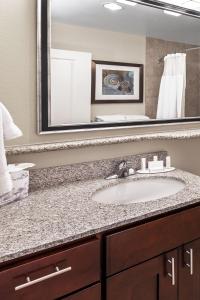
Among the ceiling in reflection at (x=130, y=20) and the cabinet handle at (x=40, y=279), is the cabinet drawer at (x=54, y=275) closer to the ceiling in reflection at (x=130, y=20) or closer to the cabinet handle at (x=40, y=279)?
the cabinet handle at (x=40, y=279)

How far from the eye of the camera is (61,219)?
1.03 metres

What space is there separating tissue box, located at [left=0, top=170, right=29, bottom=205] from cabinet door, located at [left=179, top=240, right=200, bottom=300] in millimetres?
710

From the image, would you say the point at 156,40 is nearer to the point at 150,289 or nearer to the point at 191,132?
the point at 191,132

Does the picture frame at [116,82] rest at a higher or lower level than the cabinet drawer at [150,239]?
higher

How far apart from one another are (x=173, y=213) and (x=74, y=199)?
0.42m

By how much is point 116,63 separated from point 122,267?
103 centimetres

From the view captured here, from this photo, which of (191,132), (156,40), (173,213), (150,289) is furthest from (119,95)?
(150,289)

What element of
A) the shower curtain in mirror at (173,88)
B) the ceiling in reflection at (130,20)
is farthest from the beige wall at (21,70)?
the shower curtain in mirror at (173,88)

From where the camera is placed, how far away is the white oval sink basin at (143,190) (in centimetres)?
151

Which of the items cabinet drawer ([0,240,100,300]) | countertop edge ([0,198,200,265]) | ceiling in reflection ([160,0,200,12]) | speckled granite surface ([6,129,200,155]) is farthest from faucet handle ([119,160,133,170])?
ceiling in reflection ([160,0,200,12])

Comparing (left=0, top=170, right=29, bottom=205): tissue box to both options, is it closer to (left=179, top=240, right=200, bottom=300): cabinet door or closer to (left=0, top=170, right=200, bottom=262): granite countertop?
(left=0, top=170, right=200, bottom=262): granite countertop

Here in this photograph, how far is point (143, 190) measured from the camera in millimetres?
1593

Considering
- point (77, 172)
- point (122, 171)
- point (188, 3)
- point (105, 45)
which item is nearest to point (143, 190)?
point (122, 171)

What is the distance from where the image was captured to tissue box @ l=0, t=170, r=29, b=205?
3.88 ft
